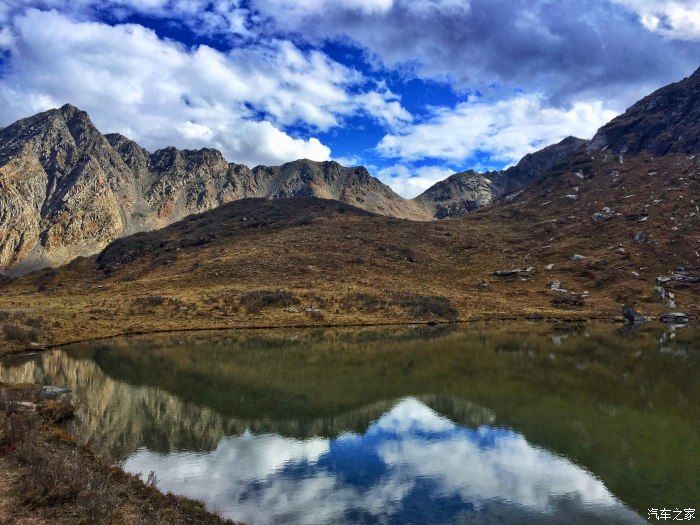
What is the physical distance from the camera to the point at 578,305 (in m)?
100

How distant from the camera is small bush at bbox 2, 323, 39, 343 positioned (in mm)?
57478

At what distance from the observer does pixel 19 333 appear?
5853 centimetres

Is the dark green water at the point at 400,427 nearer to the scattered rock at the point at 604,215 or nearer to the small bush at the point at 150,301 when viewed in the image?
the small bush at the point at 150,301

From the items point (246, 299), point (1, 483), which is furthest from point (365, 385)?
point (246, 299)

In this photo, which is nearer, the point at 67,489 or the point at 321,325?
the point at 67,489

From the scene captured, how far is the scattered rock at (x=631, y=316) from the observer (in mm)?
87425

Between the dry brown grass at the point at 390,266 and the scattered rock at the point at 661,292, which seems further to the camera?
the scattered rock at the point at 661,292

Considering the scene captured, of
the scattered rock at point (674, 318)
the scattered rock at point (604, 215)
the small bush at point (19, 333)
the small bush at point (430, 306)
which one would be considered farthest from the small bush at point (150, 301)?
the scattered rock at point (604, 215)

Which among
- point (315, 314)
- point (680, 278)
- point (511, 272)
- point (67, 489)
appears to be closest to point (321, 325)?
point (315, 314)

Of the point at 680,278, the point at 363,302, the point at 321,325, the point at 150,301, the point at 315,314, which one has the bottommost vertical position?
the point at 321,325

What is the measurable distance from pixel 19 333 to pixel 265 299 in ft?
148

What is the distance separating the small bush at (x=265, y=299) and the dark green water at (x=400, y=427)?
36597 millimetres

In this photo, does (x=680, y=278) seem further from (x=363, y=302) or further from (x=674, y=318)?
(x=363, y=302)

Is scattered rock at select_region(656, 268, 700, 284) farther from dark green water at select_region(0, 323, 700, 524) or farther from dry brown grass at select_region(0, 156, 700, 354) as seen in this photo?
dark green water at select_region(0, 323, 700, 524)
